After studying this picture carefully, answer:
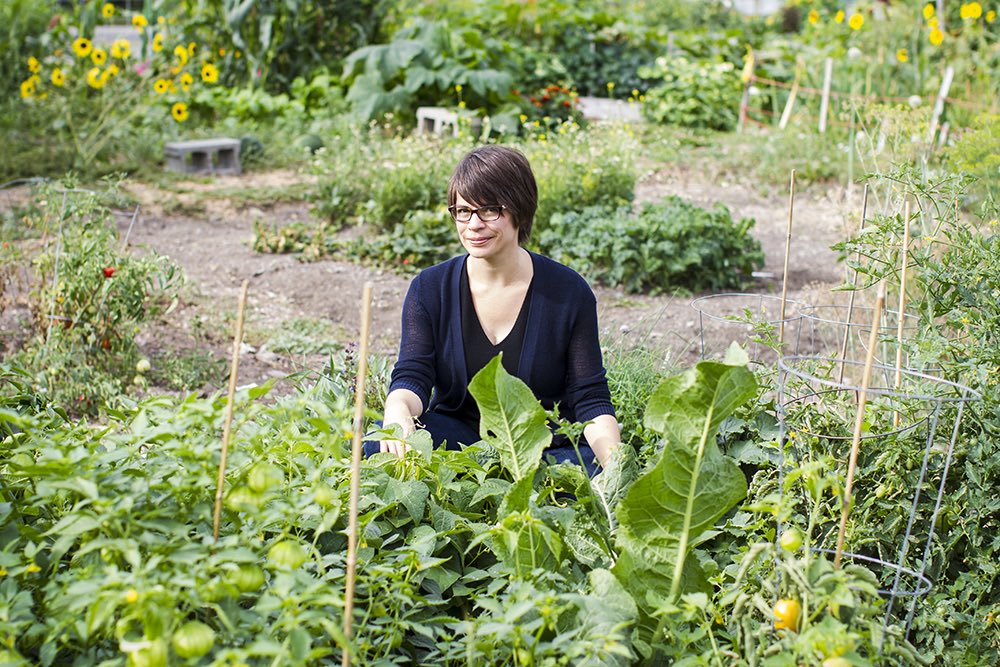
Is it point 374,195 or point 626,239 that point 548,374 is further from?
point 374,195

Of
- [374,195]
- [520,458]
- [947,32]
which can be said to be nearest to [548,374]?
[520,458]

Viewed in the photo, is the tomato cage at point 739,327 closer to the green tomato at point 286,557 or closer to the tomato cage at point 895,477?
the tomato cage at point 895,477

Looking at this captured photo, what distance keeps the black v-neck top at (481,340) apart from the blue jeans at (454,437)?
0.09 metres

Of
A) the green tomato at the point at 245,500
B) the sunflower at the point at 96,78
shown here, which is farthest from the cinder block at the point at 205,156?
the green tomato at the point at 245,500

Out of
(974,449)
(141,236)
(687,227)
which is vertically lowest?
(141,236)

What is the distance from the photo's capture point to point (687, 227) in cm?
530

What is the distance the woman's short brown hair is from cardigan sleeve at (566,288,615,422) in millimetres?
337

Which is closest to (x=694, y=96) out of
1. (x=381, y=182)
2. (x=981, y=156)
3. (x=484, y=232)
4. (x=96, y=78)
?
(x=381, y=182)

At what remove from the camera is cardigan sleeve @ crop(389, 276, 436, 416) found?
2793mm

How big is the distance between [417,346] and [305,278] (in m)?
2.70

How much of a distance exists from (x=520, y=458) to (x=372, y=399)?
143 centimetres

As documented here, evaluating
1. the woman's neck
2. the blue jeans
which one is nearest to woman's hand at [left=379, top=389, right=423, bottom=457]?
the blue jeans

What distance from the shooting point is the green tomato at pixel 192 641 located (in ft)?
4.12

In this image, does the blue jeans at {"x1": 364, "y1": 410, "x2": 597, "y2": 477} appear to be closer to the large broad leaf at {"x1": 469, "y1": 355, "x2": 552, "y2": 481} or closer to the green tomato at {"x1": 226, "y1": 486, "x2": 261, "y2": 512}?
the large broad leaf at {"x1": 469, "y1": 355, "x2": 552, "y2": 481}
